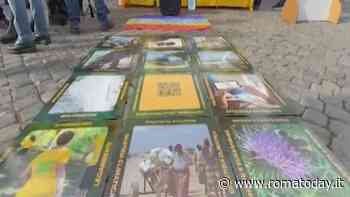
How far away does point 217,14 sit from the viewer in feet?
14.5

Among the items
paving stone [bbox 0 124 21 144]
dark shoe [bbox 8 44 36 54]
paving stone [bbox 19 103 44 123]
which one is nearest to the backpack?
dark shoe [bbox 8 44 36 54]

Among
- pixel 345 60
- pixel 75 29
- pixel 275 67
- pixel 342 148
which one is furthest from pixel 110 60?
pixel 345 60

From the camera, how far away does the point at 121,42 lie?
2.82 meters

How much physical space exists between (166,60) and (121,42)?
67 centimetres

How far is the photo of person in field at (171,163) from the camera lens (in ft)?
3.58

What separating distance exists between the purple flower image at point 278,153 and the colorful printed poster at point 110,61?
3.54ft

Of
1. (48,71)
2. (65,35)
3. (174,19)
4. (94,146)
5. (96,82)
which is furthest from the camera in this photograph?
(174,19)

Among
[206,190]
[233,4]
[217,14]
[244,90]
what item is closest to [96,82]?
[244,90]

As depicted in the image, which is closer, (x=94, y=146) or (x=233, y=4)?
(x=94, y=146)

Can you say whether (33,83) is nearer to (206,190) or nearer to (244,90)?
(244,90)

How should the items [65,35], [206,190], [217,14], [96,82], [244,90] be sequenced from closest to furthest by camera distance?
1. [206,190]
2. [244,90]
3. [96,82]
4. [65,35]
5. [217,14]

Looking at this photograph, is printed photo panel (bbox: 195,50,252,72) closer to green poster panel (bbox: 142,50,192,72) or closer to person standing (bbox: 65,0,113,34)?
green poster panel (bbox: 142,50,192,72)

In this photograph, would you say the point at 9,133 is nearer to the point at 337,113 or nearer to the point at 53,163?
the point at 53,163

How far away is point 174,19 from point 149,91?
232 centimetres
